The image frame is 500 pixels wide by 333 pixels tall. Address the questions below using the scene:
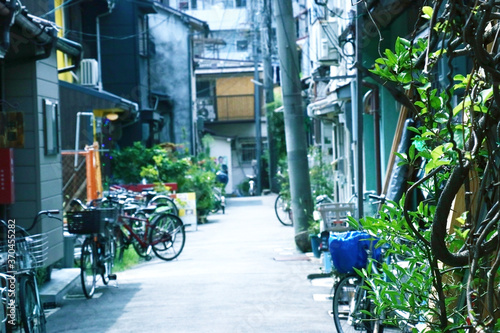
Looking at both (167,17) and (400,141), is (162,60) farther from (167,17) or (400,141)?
(400,141)

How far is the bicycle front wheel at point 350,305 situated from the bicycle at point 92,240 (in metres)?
3.90

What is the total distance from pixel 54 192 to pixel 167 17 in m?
24.4

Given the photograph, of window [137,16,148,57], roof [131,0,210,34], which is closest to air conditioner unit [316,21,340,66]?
window [137,16,148,57]

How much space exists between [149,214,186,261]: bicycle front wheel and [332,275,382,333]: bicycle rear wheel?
6.96 metres

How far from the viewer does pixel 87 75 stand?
22.2 metres

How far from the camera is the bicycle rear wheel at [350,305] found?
7.63 m

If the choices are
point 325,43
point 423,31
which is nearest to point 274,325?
point 423,31

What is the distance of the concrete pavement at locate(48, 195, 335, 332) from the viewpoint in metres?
8.80

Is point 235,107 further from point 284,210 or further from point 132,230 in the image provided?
point 132,230

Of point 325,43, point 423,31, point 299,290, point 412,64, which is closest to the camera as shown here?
point 412,64

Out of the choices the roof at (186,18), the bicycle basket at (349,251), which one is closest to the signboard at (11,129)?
the bicycle basket at (349,251)

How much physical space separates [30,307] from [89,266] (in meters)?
4.08

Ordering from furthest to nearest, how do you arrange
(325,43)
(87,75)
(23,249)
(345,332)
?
1. (87,75)
2. (325,43)
3. (345,332)
4. (23,249)

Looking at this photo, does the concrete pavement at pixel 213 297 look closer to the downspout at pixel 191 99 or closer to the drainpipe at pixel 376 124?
the drainpipe at pixel 376 124
